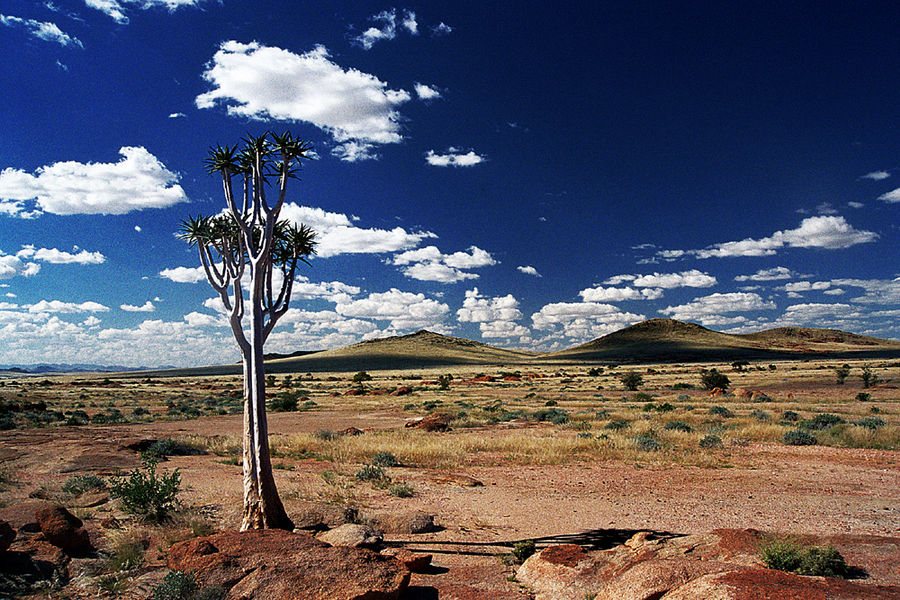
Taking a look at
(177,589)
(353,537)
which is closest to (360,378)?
(353,537)

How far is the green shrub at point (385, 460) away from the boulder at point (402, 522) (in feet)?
21.6

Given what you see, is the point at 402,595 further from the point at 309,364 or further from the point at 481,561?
the point at 309,364

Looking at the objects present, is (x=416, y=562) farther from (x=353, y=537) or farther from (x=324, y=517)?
(x=324, y=517)

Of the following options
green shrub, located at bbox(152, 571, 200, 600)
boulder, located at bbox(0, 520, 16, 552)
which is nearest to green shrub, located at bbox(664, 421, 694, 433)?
green shrub, located at bbox(152, 571, 200, 600)

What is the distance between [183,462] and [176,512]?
7.81 meters

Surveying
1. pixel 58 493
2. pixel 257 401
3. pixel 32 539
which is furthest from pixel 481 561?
pixel 58 493

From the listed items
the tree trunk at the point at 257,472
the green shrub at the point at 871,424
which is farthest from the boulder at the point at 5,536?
the green shrub at the point at 871,424

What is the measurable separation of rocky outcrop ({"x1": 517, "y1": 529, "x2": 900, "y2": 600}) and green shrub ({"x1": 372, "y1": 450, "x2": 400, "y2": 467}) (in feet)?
33.2

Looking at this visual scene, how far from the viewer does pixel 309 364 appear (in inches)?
6742

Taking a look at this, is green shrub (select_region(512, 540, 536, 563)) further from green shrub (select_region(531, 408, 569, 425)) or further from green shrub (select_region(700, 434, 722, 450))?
green shrub (select_region(531, 408, 569, 425))

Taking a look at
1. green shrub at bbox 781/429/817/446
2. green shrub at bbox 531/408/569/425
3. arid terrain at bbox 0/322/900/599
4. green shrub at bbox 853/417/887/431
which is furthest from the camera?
green shrub at bbox 531/408/569/425

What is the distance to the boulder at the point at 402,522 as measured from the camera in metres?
10.9

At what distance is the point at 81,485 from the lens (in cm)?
1294

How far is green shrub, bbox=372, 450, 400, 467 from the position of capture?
1788 centimetres
